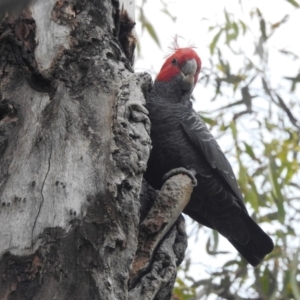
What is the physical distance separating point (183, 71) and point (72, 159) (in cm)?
148

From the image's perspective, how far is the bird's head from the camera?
312cm

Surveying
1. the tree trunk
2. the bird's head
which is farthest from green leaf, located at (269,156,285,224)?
the tree trunk

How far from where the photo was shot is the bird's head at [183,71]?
10.2 feet

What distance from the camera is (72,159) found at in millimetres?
1802

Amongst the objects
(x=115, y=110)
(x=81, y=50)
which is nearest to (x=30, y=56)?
(x=81, y=50)

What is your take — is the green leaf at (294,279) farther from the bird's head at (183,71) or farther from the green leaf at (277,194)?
the bird's head at (183,71)

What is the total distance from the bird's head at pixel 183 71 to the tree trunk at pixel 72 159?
82cm

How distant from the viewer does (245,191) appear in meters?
4.20

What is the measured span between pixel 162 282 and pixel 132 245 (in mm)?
288

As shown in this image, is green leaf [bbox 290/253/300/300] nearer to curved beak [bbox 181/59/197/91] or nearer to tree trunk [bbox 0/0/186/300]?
curved beak [bbox 181/59/197/91]

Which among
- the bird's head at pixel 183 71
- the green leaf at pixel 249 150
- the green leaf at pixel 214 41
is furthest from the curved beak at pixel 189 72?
the green leaf at pixel 214 41

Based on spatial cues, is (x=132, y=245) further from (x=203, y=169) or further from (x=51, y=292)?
(x=203, y=169)

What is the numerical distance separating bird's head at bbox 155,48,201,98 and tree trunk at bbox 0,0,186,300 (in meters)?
0.82

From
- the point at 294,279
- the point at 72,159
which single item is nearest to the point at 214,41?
the point at 294,279
